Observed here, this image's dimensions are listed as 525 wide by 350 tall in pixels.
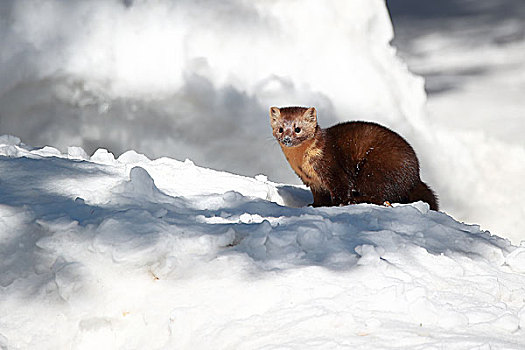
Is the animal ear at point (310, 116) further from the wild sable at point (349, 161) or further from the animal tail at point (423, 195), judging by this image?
the animal tail at point (423, 195)

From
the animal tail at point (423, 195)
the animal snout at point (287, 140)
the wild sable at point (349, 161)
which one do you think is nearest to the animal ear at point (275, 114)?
the wild sable at point (349, 161)

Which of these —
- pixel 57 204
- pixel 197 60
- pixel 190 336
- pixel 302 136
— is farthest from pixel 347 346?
pixel 197 60

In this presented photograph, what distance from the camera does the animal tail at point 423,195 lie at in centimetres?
325

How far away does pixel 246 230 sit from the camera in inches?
81.0

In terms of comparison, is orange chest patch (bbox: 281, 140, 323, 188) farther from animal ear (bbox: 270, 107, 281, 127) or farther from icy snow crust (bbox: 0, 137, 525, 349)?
icy snow crust (bbox: 0, 137, 525, 349)

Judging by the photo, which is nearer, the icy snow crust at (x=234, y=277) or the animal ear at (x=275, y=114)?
the icy snow crust at (x=234, y=277)

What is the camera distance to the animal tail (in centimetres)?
325

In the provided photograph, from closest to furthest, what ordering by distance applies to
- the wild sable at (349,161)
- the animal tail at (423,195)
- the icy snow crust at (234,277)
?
the icy snow crust at (234,277), the wild sable at (349,161), the animal tail at (423,195)

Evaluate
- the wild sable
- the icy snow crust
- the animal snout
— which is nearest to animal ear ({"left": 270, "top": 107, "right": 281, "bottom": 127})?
the wild sable

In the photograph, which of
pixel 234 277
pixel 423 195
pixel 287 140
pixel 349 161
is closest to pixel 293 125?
pixel 287 140

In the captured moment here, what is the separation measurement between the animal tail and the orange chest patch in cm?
50

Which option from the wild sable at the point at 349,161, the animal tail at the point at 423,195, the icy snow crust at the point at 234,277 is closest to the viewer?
the icy snow crust at the point at 234,277

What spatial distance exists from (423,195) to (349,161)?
0.44m

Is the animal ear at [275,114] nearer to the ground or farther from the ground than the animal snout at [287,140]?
farther from the ground
